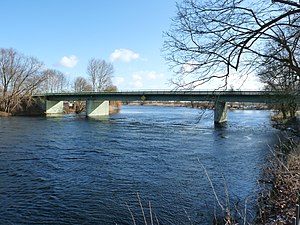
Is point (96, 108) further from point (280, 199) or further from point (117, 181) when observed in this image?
point (280, 199)

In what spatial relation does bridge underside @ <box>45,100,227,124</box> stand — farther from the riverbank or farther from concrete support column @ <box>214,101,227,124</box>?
the riverbank

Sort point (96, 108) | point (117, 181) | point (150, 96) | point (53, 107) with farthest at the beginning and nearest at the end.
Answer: point (53, 107) → point (96, 108) → point (150, 96) → point (117, 181)

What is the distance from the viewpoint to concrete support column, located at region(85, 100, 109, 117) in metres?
63.9

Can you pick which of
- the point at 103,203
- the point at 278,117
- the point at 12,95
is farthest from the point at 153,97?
the point at 103,203

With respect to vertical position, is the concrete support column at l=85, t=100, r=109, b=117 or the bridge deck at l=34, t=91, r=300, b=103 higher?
the bridge deck at l=34, t=91, r=300, b=103

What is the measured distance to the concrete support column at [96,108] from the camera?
63875 millimetres

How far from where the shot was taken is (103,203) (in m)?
10.2

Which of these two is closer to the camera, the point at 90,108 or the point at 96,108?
the point at 90,108

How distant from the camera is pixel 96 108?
66.1 meters

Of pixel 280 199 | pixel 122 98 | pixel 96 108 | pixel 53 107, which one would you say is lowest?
pixel 280 199

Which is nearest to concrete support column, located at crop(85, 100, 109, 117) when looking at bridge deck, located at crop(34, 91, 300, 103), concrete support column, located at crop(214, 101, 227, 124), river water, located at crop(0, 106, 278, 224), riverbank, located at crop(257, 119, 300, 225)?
bridge deck, located at crop(34, 91, 300, 103)

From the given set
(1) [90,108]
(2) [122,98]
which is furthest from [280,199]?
(1) [90,108]

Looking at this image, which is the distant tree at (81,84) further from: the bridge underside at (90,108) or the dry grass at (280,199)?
the dry grass at (280,199)

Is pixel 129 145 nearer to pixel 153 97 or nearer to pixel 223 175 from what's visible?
pixel 223 175
